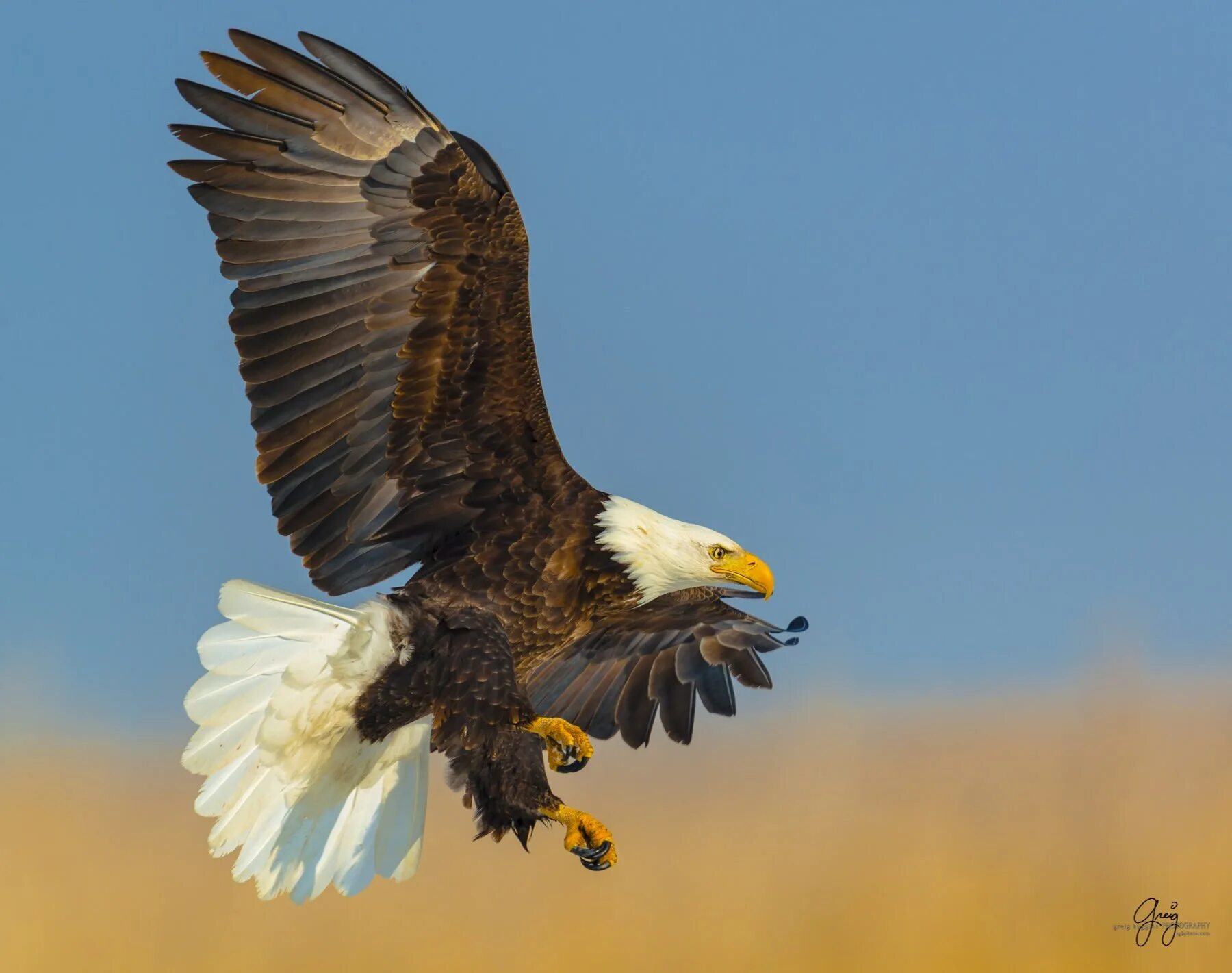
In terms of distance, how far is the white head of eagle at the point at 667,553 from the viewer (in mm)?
5250

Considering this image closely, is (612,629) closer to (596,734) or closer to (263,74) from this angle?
(596,734)

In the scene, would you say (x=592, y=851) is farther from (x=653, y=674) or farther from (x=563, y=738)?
(x=653, y=674)

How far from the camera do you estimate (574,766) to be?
15.9 ft

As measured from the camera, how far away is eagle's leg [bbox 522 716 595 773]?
4680 millimetres

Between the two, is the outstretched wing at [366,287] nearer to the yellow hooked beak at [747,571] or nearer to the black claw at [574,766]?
the yellow hooked beak at [747,571]

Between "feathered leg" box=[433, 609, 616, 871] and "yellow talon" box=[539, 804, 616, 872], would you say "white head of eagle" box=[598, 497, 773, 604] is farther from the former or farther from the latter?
"yellow talon" box=[539, 804, 616, 872]

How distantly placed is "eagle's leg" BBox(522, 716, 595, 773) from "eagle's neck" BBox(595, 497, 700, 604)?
2.39ft

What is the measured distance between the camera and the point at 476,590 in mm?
5121

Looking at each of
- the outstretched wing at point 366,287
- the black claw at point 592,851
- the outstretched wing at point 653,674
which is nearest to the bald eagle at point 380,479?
the outstretched wing at point 366,287

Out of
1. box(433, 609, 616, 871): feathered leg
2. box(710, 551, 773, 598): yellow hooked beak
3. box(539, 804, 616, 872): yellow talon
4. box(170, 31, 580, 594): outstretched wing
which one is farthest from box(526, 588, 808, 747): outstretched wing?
box(539, 804, 616, 872): yellow talon

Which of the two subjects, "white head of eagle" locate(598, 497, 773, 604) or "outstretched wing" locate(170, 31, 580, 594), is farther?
"white head of eagle" locate(598, 497, 773, 604)

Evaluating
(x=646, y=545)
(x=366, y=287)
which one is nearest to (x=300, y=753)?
(x=646, y=545)

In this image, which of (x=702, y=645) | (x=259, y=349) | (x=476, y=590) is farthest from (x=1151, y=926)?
(x=259, y=349)

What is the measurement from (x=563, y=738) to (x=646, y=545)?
872 mm
